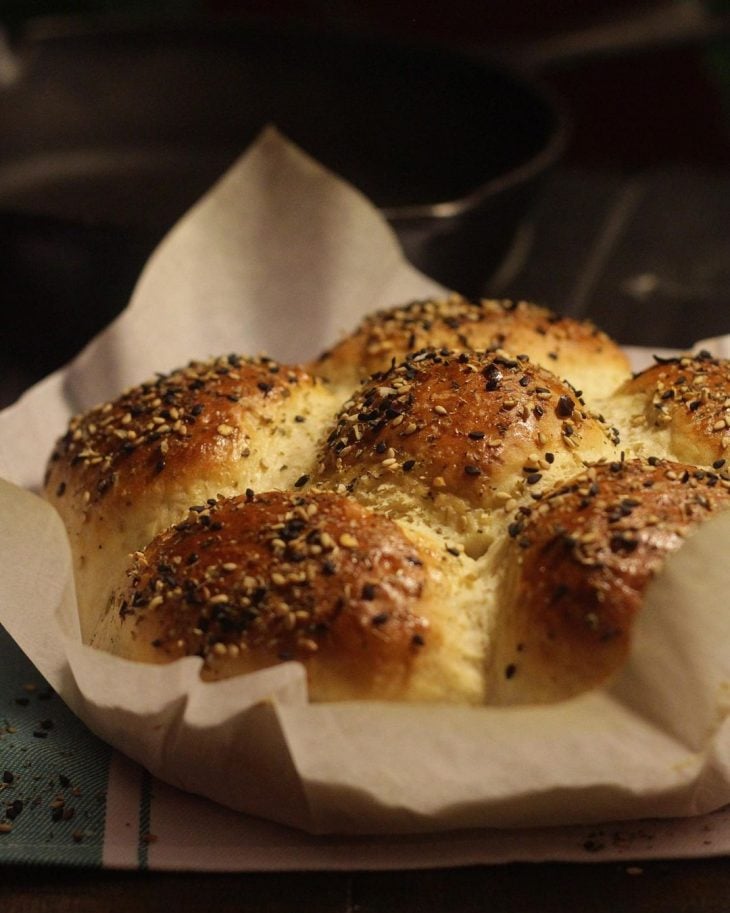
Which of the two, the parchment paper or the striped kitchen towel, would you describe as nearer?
the parchment paper

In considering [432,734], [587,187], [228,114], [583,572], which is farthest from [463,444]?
[228,114]

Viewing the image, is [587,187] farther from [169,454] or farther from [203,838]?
[203,838]

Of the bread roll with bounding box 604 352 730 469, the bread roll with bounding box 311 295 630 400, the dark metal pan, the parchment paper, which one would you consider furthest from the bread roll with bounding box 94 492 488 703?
the dark metal pan

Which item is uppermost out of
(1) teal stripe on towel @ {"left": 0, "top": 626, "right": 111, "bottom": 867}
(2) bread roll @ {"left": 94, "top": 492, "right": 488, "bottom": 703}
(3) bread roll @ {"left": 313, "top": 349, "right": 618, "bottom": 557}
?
(3) bread roll @ {"left": 313, "top": 349, "right": 618, "bottom": 557}

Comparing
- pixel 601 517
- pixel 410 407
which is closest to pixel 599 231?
pixel 410 407

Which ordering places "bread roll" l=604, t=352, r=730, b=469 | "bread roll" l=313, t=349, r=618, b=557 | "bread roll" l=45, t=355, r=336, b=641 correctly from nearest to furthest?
"bread roll" l=313, t=349, r=618, b=557, "bread roll" l=604, t=352, r=730, b=469, "bread roll" l=45, t=355, r=336, b=641

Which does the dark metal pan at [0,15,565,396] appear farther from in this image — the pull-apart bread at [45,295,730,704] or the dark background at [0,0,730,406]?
the pull-apart bread at [45,295,730,704]

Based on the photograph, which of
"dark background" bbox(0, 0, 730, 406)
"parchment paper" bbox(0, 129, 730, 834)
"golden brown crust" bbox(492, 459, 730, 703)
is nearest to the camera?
"parchment paper" bbox(0, 129, 730, 834)
